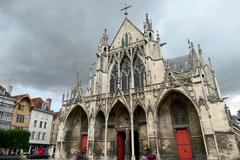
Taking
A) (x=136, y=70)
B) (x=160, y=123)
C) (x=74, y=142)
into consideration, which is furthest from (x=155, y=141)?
(x=74, y=142)

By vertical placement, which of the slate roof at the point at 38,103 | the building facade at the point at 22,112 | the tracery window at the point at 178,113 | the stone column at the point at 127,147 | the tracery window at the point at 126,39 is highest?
the tracery window at the point at 126,39

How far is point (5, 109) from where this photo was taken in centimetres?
2355

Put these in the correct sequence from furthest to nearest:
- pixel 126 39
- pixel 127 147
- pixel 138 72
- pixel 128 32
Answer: pixel 128 32 < pixel 126 39 < pixel 138 72 < pixel 127 147

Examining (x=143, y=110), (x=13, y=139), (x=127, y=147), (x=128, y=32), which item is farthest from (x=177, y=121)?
(x=13, y=139)

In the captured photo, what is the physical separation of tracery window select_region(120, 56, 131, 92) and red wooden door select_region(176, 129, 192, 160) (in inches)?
285

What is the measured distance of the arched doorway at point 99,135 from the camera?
16.3m

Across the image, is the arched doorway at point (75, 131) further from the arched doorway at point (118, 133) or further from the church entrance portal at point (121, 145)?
the church entrance portal at point (121, 145)

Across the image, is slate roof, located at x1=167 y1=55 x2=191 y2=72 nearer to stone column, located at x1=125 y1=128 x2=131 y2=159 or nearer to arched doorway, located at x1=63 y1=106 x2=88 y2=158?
stone column, located at x1=125 y1=128 x2=131 y2=159

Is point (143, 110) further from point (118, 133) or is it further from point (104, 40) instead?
point (104, 40)

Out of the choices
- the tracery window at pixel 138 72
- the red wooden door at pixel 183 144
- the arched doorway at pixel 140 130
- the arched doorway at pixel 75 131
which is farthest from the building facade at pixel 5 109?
the red wooden door at pixel 183 144

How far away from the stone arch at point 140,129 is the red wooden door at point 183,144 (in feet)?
8.98

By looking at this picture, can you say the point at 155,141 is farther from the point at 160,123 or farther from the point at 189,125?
the point at 189,125

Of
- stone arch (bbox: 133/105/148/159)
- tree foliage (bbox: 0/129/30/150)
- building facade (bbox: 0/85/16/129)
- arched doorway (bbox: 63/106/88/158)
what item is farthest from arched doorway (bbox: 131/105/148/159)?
building facade (bbox: 0/85/16/129)

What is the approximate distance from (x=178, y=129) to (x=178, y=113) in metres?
1.33
